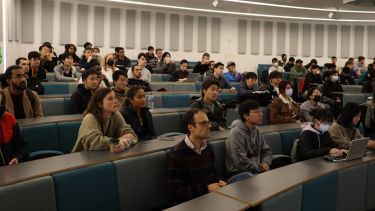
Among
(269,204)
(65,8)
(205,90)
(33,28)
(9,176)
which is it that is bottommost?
(269,204)

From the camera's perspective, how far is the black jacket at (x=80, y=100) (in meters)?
4.28

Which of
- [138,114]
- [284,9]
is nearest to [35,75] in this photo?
[138,114]

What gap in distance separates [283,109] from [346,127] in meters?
1.36

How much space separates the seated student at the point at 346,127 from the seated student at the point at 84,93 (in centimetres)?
269

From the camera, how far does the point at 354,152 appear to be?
3.04 m

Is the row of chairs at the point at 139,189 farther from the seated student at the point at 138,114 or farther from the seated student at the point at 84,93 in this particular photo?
the seated student at the point at 84,93

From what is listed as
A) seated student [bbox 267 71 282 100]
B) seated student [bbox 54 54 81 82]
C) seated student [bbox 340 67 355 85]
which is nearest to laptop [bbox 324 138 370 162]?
seated student [bbox 267 71 282 100]

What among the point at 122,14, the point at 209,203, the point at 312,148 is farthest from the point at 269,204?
the point at 122,14

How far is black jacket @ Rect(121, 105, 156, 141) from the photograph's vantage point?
3.51 meters

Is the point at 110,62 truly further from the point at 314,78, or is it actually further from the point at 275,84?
the point at 314,78

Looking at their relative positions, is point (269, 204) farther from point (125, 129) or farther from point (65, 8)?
point (65, 8)

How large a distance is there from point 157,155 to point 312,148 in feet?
5.35

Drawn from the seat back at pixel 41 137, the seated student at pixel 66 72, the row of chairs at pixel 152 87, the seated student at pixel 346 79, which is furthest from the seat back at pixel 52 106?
the seated student at pixel 346 79

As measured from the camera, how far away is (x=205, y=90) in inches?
171
